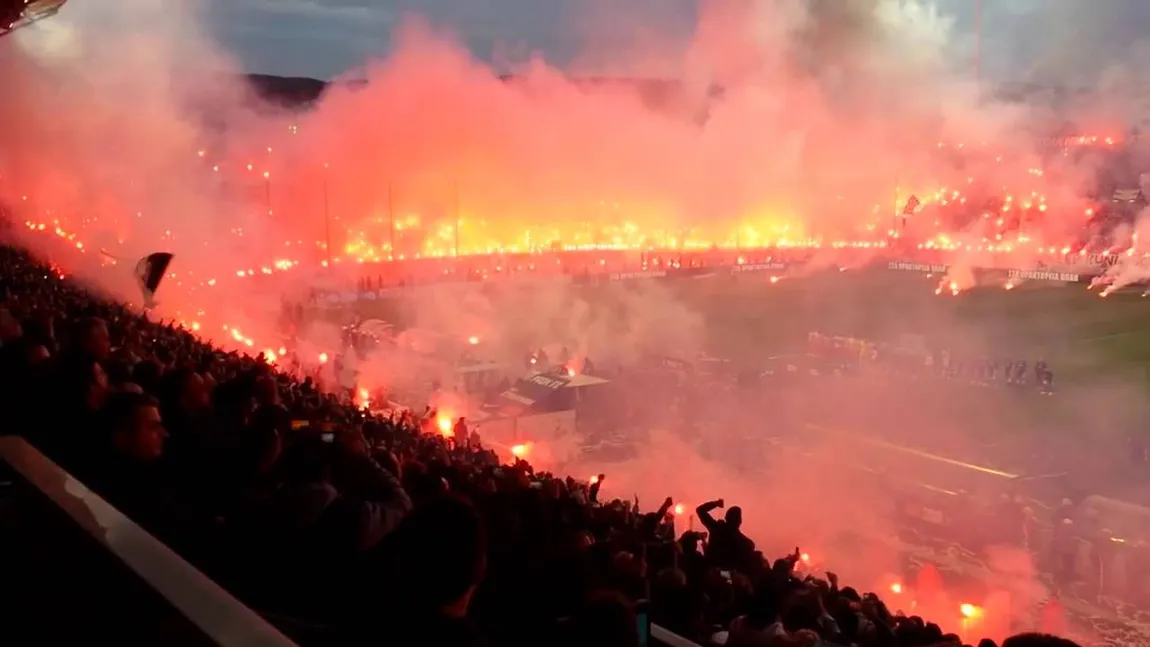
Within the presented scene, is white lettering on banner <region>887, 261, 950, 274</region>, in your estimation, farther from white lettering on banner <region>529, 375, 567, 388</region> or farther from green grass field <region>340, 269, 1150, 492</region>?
white lettering on banner <region>529, 375, 567, 388</region>

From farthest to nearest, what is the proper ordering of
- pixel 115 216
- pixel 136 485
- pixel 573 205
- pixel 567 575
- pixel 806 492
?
pixel 573 205, pixel 115 216, pixel 806 492, pixel 567 575, pixel 136 485

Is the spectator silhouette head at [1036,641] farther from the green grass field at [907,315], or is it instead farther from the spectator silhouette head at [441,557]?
the green grass field at [907,315]

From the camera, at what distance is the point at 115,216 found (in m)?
13.8

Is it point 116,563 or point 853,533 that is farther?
point 853,533

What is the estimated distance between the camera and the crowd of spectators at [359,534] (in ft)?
4.08

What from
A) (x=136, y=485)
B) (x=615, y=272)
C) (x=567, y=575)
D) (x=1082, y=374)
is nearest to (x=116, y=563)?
(x=136, y=485)

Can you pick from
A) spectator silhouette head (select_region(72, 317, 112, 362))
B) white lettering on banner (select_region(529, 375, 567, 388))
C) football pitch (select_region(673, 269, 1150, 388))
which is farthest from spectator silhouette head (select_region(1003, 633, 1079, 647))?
football pitch (select_region(673, 269, 1150, 388))

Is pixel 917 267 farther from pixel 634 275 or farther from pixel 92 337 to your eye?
pixel 92 337

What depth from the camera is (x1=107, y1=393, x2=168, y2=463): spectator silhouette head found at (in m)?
1.97

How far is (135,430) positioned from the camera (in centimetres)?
197

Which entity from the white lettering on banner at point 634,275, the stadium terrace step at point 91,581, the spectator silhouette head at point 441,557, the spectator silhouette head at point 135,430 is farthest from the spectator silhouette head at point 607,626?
the white lettering on banner at point 634,275

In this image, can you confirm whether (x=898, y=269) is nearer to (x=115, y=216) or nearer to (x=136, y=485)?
(x=115, y=216)

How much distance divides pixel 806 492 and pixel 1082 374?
26.5 feet

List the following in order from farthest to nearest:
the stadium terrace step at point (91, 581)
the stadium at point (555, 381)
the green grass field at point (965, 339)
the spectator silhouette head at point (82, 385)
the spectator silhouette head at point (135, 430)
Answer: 1. the green grass field at point (965, 339)
2. the spectator silhouette head at point (82, 385)
3. the spectator silhouette head at point (135, 430)
4. the stadium at point (555, 381)
5. the stadium terrace step at point (91, 581)
